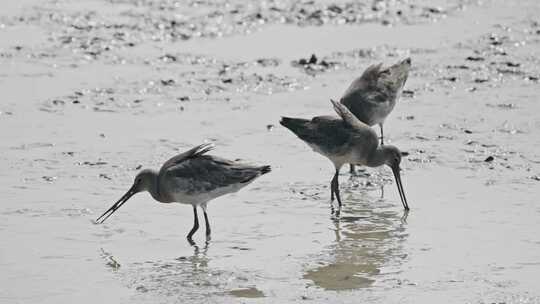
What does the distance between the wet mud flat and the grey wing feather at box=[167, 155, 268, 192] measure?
1.48ft

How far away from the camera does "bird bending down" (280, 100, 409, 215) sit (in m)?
11.7

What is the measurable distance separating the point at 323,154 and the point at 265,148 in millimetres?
1142

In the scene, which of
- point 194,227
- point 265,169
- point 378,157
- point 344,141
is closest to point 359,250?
point 265,169

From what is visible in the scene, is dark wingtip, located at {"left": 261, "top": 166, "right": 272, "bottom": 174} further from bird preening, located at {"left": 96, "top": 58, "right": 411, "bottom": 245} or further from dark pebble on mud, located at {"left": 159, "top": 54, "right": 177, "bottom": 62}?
dark pebble on mud, located at {"left": 159, "top": 54, "right": 177, "bottom": 62}

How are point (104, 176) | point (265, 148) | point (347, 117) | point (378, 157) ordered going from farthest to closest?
point (265, 148) → point (347, 117) → point (104, 176) → point (378, 157)

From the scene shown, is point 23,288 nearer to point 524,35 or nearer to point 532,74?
point 532,74

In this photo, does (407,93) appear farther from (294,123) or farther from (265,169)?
(265,169)

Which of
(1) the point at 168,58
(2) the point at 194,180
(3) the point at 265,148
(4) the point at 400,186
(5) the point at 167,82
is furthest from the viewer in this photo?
(1) the point at 168,58

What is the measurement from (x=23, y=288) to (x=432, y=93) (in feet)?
24.8

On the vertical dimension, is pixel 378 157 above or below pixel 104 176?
above

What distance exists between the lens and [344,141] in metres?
11.9

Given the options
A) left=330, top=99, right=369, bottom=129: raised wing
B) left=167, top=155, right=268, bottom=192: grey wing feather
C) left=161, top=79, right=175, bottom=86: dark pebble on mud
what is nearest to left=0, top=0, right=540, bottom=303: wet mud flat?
left=161, top=79, right=175, bottom=86: dark pebble on mud

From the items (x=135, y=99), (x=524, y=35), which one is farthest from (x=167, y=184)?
(x=524, y=35)

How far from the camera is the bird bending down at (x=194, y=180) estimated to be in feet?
34.5
